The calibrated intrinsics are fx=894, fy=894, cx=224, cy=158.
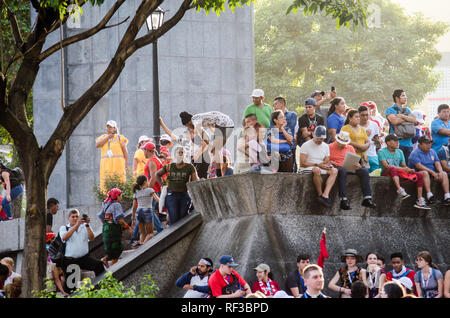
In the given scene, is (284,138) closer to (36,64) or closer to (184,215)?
(184,215)

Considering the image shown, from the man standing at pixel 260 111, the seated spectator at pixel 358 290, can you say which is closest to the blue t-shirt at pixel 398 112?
the man standing at pixel 260 111

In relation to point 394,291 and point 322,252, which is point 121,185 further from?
point 394,291

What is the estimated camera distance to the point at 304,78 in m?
44.9

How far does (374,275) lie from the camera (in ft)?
40.2

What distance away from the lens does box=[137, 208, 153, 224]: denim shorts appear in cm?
1537

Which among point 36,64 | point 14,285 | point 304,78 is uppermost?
point 304,78

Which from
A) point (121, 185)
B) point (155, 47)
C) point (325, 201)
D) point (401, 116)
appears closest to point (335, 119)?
point (401, 116)

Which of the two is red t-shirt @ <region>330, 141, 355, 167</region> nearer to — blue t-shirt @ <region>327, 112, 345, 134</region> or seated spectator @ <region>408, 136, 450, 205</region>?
blue t-shirt @ <region>327, 112, 345, 134</region>

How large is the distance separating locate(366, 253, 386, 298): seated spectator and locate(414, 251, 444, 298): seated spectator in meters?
0.48

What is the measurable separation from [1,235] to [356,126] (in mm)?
9709

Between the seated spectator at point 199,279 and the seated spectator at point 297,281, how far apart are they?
1124 millimetres

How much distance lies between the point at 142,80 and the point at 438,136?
10504 mm

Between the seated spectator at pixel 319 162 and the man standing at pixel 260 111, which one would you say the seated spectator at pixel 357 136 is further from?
the man standing at pixel 260 111
